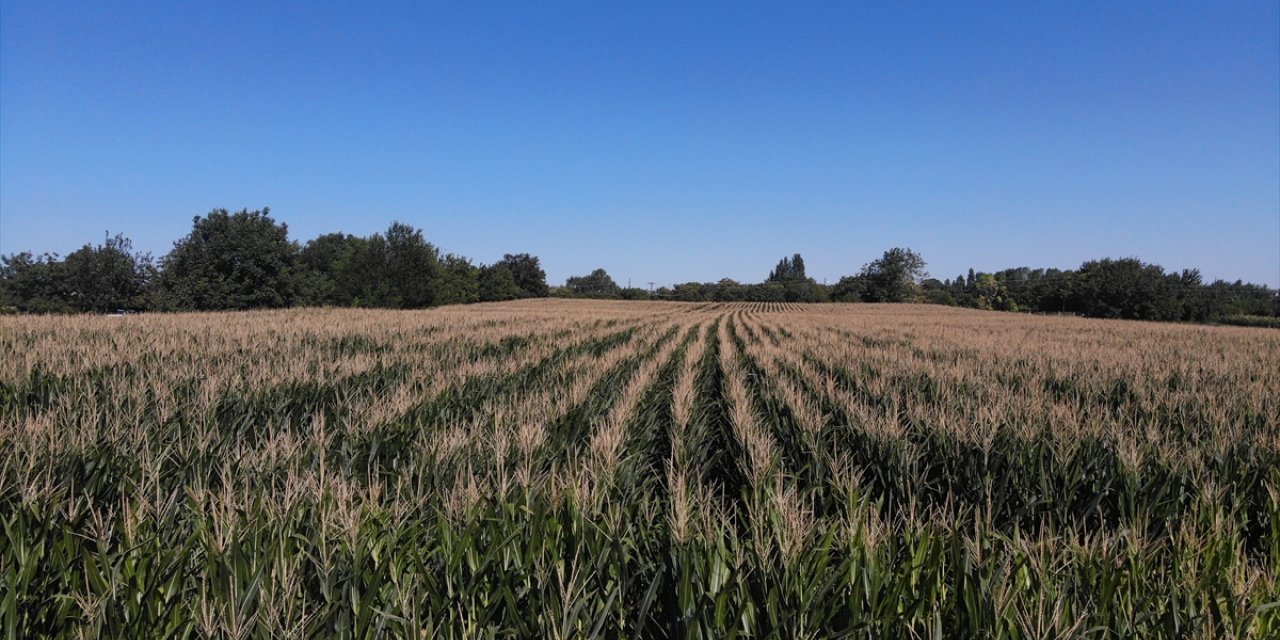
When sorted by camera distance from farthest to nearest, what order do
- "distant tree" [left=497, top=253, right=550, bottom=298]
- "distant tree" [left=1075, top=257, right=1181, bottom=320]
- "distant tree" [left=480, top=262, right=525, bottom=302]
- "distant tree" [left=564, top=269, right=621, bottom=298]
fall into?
"distant tree" [left=564, top=269, right=621, bottom=298]
"distant tree" [left=497, top=253, right=550, bottom=298]
"distant tree" [left=480, top=262, right=525, bottom=302]
"distant tree" [left=1075, top=257, right=1181, bottom=320]

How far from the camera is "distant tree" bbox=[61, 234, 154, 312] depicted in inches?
2505

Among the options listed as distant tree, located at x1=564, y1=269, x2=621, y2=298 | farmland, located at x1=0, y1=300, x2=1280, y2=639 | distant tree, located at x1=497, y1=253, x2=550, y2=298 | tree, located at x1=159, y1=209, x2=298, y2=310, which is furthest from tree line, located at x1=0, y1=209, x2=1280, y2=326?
distant tree, located at x1=564, y1=269, x2=621, y2=298

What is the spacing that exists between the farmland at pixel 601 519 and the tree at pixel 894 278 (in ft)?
425

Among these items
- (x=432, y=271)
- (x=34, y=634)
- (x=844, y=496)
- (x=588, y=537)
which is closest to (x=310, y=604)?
(x=34, y=634)

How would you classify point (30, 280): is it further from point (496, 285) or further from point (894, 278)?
point (894, 278)

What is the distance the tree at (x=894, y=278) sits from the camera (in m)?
127

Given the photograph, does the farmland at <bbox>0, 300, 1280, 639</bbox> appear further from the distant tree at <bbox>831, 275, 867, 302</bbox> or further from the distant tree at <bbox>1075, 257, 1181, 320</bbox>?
the distant tree at <bbox>831, 275, 867, 302</bbox>

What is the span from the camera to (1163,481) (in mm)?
3785

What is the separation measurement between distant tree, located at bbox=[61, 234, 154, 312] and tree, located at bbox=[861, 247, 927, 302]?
135 m

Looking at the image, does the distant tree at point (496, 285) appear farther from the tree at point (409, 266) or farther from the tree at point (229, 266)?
the tree at point (229, 266)

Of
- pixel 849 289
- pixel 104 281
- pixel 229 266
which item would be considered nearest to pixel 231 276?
pixel 229 266

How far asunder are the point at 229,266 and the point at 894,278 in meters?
129

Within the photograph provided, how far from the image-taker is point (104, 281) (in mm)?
63656

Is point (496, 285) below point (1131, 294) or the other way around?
the other way around
